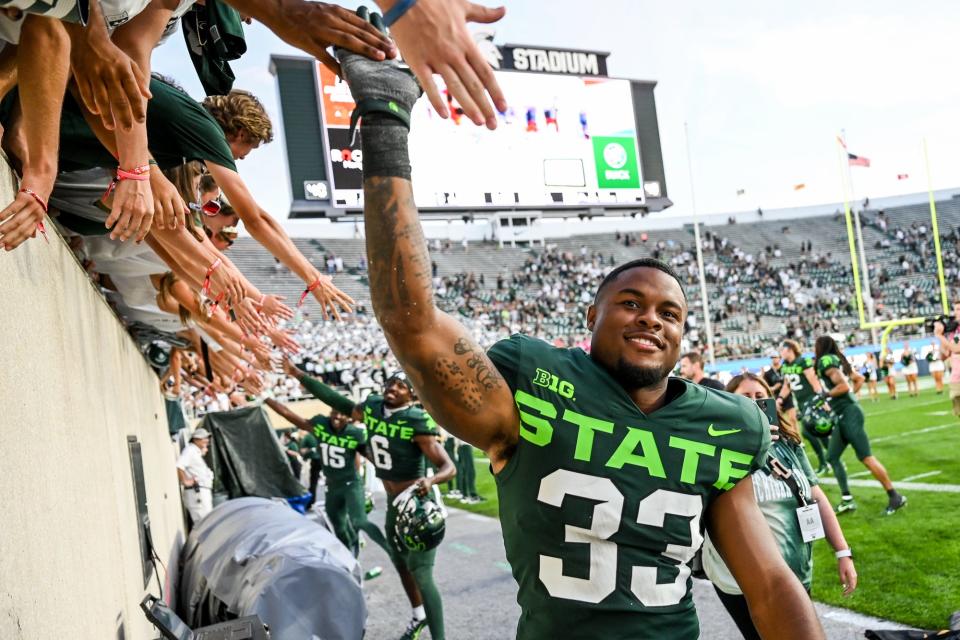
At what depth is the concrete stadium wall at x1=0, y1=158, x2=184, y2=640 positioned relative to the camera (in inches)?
63.7

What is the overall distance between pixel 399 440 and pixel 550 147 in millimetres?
16614

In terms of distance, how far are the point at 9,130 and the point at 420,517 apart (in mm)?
4287

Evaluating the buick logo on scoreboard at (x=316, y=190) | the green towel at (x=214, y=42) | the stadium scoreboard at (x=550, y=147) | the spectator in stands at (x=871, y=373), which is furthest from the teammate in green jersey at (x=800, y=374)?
the spectator in stands at (x=871, y=373)

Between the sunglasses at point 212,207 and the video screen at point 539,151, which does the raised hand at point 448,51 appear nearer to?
the sunglasses at point 212,207

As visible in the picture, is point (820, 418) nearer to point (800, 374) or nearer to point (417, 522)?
point (800, 374)

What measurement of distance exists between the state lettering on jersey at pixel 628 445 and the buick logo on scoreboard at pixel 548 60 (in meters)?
21.3

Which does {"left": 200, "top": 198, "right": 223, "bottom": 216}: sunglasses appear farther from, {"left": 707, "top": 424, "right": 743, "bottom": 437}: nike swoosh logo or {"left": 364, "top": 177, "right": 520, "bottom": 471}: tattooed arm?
{"left": 707, "top": 424, "right": 743, "bottom": 437}: nike swoosh logo

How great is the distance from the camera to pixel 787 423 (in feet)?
14.0

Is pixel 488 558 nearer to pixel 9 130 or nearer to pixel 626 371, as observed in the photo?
pixel 626 371

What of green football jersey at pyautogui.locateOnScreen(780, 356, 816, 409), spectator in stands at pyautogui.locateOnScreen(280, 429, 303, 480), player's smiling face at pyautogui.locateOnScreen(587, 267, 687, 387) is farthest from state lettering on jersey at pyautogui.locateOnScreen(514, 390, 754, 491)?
spectator in stands at pyautogui.locateOnScreen(280, 429, 303, 480)

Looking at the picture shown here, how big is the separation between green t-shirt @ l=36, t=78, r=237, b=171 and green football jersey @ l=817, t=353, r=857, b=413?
7.71 m

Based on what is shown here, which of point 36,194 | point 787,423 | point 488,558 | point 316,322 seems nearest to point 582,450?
point 36,194

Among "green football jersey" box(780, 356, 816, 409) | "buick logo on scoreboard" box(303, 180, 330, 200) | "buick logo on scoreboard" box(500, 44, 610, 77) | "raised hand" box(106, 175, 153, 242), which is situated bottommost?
"green football jersey" box(780, 356, 816, 409)

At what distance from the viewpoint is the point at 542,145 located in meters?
21.7
